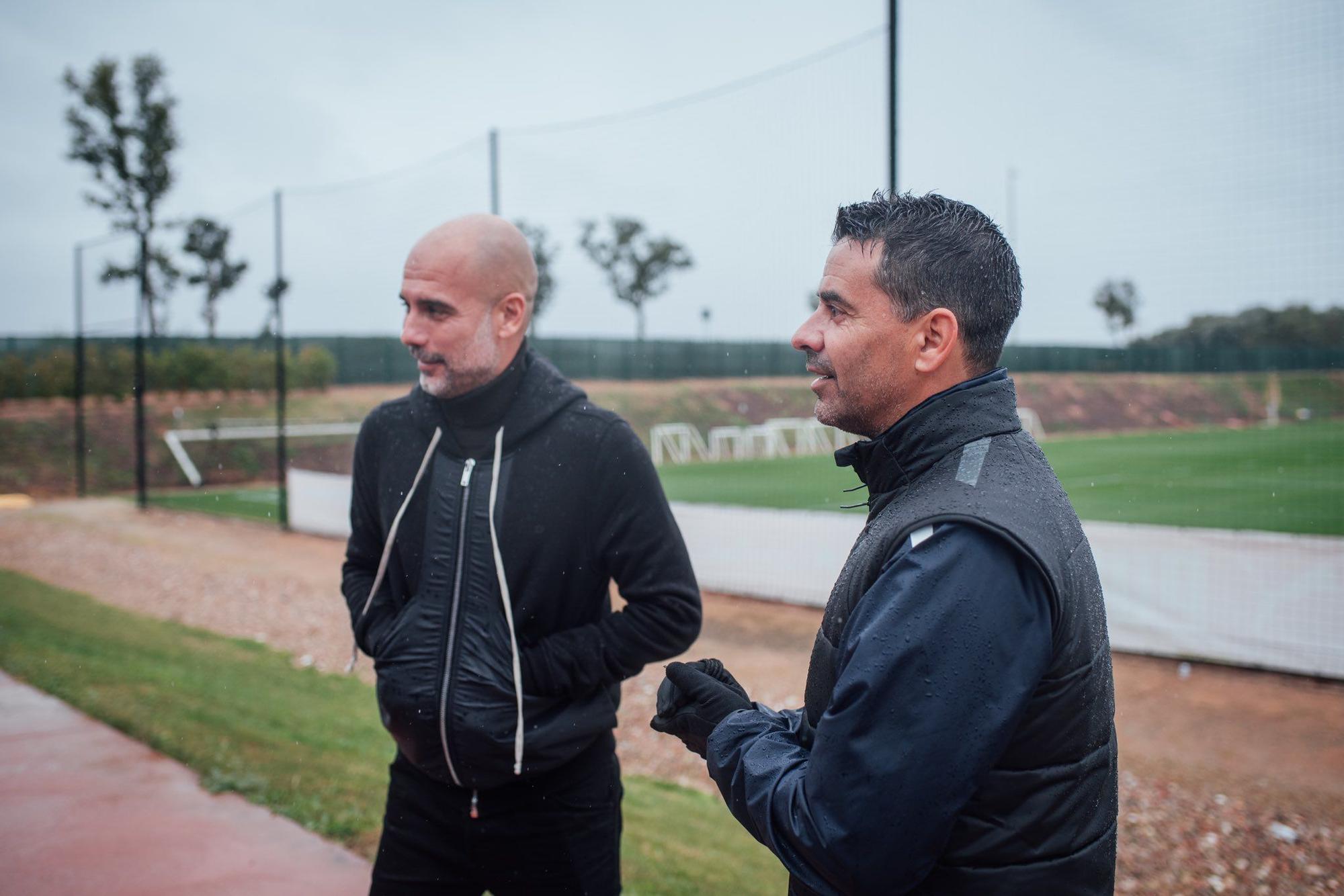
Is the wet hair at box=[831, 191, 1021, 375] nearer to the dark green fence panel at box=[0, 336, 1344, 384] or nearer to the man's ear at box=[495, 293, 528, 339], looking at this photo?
the man's ear at box=[495, 293, 528, 339]

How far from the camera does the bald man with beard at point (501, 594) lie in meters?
2.08

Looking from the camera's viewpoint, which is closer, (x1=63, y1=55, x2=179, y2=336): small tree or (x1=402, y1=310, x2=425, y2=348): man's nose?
(x1=402, y1=310, x2=425, y2=348): man's nose

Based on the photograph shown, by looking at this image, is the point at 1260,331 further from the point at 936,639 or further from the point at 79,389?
the point at 79,389

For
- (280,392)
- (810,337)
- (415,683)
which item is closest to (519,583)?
(415,683)

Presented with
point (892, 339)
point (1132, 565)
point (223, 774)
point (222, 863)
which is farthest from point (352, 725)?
point (1132, 565)

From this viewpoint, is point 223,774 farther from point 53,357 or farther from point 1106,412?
point 53,357

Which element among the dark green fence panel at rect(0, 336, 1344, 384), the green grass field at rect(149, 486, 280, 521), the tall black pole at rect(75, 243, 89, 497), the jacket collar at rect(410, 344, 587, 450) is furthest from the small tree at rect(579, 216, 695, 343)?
the tall black pole at rect(75, 243, 89, 497)

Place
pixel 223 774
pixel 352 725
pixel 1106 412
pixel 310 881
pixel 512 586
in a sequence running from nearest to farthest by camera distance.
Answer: pixel 512 586 < pixel 310 881 < pixel 223 774 < pixel 352 725 < pixel 1106 412

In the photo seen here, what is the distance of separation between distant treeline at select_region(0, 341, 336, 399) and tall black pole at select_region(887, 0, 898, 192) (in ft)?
27.9

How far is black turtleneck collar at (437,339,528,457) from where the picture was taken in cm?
222

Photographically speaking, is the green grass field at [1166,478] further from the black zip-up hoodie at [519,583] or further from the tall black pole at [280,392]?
the tall black pole at [280,392]

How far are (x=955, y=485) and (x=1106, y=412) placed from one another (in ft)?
25.2

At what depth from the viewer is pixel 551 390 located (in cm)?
228

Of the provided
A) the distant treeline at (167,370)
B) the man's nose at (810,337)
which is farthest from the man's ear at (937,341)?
the distant treeline at (167,370)
